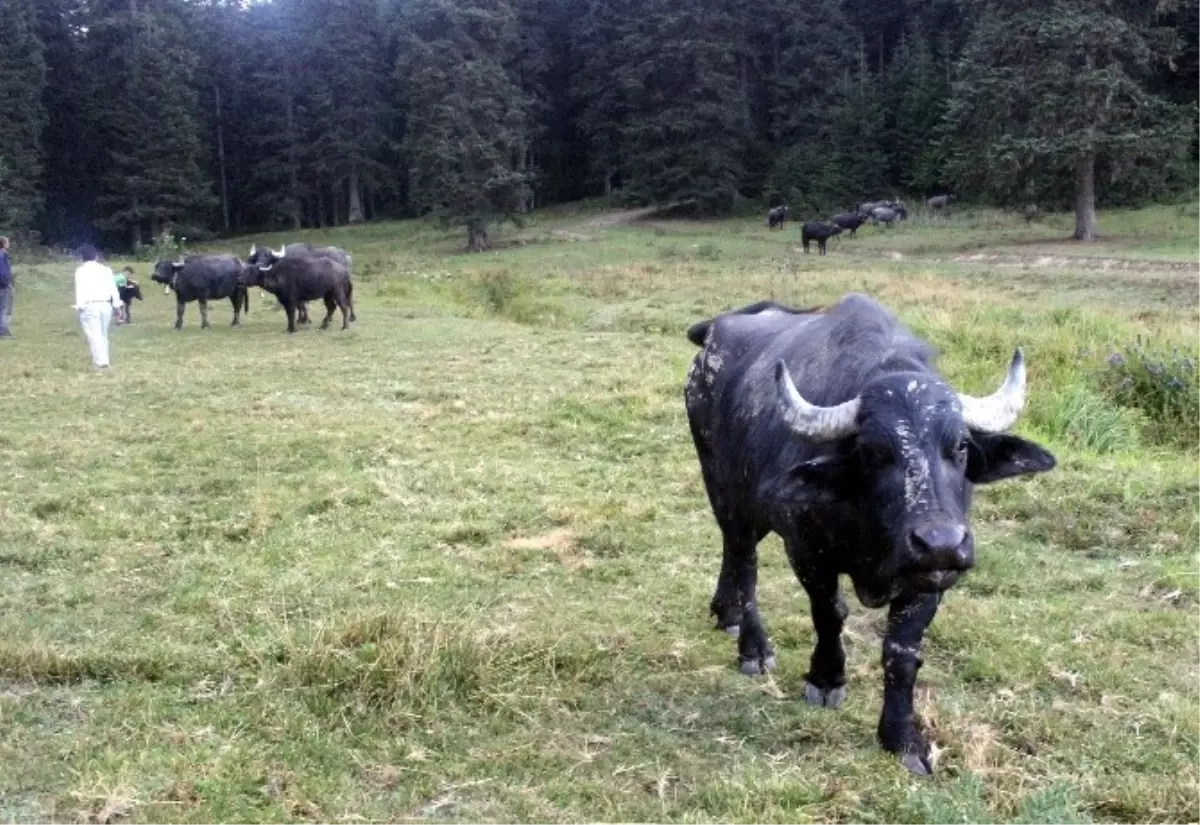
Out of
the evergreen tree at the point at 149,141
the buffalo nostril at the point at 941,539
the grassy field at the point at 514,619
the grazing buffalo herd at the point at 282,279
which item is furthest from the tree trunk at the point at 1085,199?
the evergreen tree at the point at 149,141

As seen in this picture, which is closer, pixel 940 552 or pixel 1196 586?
pixel 940 552

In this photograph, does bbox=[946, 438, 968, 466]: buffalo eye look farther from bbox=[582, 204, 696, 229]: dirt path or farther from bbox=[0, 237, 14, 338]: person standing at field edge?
bbox=[582, 204, 696, 229]: dirt path

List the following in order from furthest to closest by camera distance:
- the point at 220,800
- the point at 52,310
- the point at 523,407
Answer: the point at 52,310
the point at 523,407
the point at 220,800

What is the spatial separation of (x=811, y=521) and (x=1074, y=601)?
2618 mm

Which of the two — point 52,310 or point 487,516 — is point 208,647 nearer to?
point 487,516

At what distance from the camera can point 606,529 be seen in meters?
7.52

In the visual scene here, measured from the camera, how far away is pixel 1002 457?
4.12m

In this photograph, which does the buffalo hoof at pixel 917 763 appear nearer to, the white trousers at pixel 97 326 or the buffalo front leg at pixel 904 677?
the buffalo front leg at pixel 904 677

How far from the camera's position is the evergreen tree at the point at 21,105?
48.5 meters

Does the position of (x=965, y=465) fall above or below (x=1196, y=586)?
above

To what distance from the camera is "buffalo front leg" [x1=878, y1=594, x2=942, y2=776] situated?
13.8 feet

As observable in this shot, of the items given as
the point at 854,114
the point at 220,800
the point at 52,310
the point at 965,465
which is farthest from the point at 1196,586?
the point at 854,114

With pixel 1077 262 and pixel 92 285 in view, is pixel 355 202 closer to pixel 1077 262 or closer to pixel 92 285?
pixel 1077 262

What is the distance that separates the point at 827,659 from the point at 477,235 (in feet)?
123
